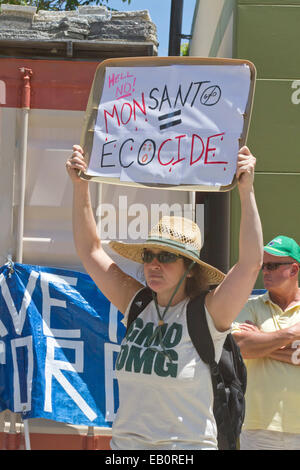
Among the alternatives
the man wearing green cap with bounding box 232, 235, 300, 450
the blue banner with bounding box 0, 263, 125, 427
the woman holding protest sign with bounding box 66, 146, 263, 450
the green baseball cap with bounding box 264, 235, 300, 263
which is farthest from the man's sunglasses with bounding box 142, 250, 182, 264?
the blue banner with bounding box 0, 263, 125, 427

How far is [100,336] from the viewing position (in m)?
4.67

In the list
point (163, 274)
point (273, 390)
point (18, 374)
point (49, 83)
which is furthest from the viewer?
point (49, 83)

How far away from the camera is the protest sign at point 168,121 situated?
9.68 ft

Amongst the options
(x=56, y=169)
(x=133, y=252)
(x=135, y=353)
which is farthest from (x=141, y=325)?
(x=56, y=169)

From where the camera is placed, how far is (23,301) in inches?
182

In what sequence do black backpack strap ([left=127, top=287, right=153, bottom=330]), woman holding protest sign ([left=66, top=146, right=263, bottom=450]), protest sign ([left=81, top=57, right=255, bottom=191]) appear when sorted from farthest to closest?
protest sign ([left=81, top=57, right=255, bottom=191])
black backpack strap ([left=127, top=287, right=153, bottom=330])
woman holding protest sign ([left=66, top=146, right=263, bottom=450])

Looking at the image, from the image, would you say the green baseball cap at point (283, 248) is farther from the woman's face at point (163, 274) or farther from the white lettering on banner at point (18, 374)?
the white lettering on banner at point (18, 374)

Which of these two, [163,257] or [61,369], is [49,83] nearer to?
[61,369]

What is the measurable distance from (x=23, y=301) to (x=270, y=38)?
2690 millimetres

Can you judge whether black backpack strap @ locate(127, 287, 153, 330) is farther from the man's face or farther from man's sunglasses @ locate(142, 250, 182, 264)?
the man's face

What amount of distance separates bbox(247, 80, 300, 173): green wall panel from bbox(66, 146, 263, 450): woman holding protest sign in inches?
88.0

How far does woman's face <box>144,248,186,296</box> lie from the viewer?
2744 millimetres

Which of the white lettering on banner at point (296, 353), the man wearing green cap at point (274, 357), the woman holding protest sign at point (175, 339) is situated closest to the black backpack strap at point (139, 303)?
the woman holding protest sign at point (175, 339)

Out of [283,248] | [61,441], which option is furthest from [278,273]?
[61,441]
